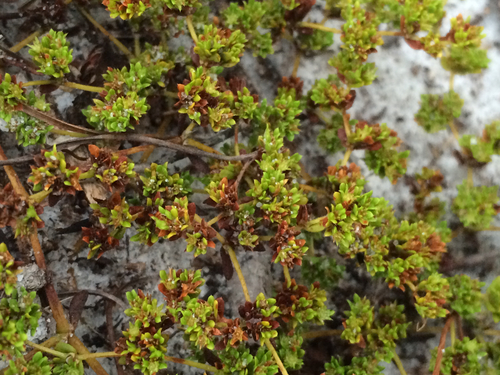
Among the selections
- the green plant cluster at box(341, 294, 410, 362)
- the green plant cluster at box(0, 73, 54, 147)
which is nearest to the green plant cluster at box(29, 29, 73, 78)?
the green plant cluster at box(0, 73, 54, 147)

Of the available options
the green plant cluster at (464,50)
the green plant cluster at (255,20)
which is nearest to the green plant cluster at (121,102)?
the green plant cluster at (255,20)

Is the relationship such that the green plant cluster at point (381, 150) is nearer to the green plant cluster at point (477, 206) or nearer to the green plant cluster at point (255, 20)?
the green plant cluster at point (477, 206)

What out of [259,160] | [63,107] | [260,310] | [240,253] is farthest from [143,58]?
[260,310]

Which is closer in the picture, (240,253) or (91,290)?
(91,290)

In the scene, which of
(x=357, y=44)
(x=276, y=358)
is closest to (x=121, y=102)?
(x=357, y=44)

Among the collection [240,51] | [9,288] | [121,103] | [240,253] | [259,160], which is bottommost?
[240,253]

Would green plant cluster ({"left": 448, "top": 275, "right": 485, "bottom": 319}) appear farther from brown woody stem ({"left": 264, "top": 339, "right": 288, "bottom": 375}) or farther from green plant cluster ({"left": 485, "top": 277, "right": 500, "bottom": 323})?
brown woody stem ({"left": 264, "top": 339, "right": 288, "bottom": 375})

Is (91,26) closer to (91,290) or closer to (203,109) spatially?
(203,109)

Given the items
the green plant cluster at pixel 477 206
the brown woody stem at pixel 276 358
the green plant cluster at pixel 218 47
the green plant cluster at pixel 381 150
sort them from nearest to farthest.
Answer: the brown woody stem at pixel 276 358, the green plant cluster at pixel 218 47, the green plant cluster at pixel 381 150, the green plant cluster at pixel 477 206
